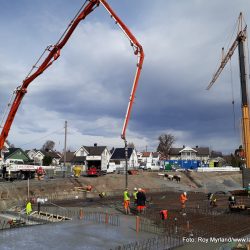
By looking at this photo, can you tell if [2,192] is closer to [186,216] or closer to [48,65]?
[48,65]

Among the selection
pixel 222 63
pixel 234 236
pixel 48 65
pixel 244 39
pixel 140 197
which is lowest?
pixel 234 236

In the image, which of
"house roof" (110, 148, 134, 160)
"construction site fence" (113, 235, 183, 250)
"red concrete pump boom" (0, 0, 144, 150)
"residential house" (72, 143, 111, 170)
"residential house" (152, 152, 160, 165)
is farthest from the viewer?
"residential house" (152, 152, 160, 165)

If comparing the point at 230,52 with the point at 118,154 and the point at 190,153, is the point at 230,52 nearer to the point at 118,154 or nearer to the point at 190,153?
the point at 118,154

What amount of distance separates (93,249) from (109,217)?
6613mm

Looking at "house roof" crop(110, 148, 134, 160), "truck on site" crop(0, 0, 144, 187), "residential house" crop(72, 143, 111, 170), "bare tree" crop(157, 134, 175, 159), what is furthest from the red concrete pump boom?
"bare tree" crop(157, 134, 175, 159)

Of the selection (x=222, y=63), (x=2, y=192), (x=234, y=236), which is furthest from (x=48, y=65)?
(x=222, y=63)

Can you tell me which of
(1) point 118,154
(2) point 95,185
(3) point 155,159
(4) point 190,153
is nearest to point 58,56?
(2) point 95,185

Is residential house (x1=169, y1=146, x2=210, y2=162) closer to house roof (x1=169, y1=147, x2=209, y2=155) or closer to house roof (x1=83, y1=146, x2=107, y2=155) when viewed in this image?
house roof (x1=169, y1=147, x2=209, y2=155)

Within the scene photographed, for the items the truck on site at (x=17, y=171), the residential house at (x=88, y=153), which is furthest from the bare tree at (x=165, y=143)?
the truck on site at (x=17, y=171)

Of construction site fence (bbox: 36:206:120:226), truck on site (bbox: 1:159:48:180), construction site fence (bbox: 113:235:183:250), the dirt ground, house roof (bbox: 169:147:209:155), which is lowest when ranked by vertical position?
construction site fence (bbox: 113:235:183:250)

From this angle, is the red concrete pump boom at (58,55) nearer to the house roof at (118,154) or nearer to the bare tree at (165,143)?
the house roof at (118,154)

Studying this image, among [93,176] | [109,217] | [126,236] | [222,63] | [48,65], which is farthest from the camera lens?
[222,63]

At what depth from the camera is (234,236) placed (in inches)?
646

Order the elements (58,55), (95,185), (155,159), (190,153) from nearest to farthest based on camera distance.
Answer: (58,55) < (95,185) < (155,159) < (190,153)
